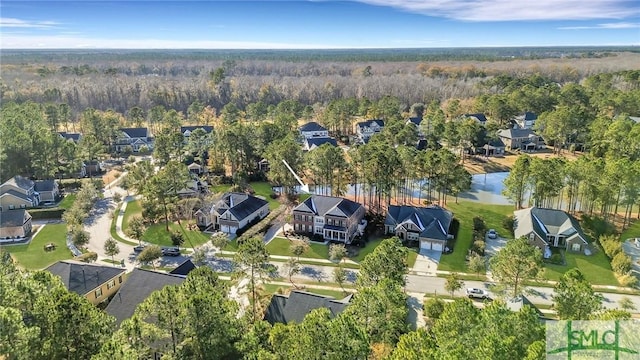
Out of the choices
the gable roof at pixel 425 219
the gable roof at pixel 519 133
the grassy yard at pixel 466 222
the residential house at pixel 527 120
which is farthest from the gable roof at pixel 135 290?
the residential house at pixel 527 120

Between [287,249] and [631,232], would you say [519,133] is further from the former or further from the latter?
[287,249]

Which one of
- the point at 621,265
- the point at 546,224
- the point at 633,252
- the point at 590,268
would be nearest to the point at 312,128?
the point at 546,224

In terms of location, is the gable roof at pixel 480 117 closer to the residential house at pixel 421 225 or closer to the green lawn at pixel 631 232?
the green lawn at pixel 631 232

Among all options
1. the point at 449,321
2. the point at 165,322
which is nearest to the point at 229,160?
the point at 165,322

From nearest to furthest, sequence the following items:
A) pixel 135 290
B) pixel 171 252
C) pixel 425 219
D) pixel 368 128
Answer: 1. pixel 135 290
2. pixel 171 252
3. pixel 425 219
4. pixel 368 128

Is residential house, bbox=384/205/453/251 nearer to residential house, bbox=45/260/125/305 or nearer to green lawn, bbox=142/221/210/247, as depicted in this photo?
green lawn, bbox=142/221/210/247
